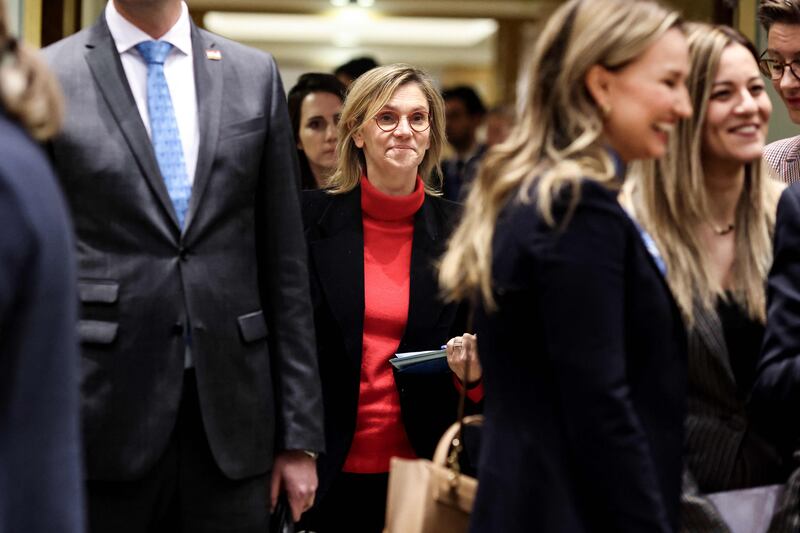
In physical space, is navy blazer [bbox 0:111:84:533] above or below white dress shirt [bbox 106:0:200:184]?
below

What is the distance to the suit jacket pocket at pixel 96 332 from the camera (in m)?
2.39

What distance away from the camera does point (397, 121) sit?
12.6 ft

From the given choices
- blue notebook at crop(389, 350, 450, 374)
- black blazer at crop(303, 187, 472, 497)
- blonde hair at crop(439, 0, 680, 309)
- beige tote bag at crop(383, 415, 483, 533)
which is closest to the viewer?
blonde hair at crop(439, 0, 680, 309)

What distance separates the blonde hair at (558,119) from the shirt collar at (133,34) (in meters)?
0.75

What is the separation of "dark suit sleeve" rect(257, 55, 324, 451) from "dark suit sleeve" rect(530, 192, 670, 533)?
76cm

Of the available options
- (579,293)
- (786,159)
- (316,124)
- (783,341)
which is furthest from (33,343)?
(316,124)

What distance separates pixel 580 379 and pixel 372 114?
200 centimetres

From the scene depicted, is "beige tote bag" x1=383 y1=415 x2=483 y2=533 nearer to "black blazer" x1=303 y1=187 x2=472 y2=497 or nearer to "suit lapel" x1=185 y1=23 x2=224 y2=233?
"suit lapel" x1=185 y1=23 x2=224 y2=233

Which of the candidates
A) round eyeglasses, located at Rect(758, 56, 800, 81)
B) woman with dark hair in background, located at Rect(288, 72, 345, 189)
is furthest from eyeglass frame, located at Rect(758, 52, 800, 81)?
woman with dark hair in background, located at Rect(288, 72, 345, 189)


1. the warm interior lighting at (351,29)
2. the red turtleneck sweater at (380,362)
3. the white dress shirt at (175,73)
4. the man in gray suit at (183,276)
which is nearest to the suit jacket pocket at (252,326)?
the man in gray suit at (183,276)

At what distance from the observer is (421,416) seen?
11.6 feet

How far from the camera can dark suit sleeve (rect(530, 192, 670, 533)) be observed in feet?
6.49

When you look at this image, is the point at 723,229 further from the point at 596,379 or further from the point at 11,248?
the point at 11,248

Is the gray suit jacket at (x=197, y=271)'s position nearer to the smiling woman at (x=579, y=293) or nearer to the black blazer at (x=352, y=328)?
the smiling woman at (x=579, y=293)
